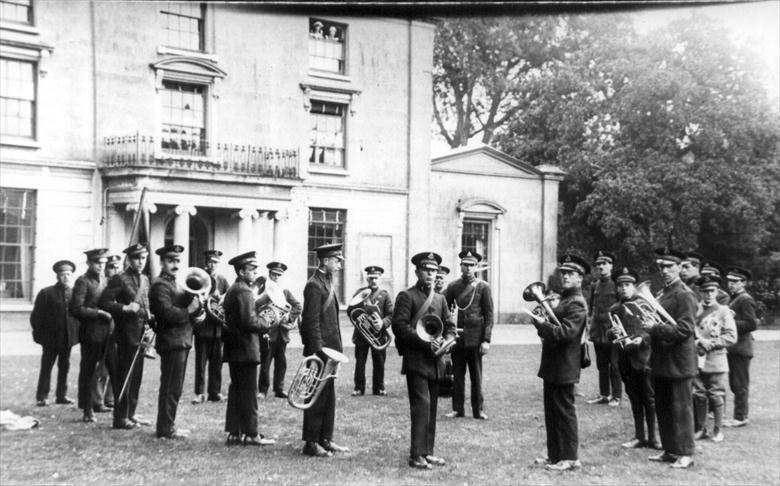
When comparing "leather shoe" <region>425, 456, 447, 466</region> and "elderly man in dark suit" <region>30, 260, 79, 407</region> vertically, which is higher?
"elderly man in dark suit" <region>30, 260, 79, 407</region>

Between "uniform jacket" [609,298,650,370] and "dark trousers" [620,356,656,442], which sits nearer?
"uniform jacket" [609,298,650,370]

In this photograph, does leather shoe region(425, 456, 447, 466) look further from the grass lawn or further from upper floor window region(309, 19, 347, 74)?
upper floor window region(309, 19, 347, 74)

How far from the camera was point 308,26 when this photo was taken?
997 inches

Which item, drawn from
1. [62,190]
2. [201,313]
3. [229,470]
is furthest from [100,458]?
[62,190]

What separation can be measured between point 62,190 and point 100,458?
50.4ft

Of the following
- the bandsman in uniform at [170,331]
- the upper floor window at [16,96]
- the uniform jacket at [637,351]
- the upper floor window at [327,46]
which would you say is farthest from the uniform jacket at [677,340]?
the upper floor window at [327,46]

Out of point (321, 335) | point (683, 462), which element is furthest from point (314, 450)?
point (683, 462)

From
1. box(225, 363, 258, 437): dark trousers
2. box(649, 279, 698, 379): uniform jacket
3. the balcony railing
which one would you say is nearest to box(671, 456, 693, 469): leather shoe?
box(649, 279, 698, 379): uniform jacket

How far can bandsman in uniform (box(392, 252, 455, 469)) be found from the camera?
777 centimetres

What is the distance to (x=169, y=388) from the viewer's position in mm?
8711

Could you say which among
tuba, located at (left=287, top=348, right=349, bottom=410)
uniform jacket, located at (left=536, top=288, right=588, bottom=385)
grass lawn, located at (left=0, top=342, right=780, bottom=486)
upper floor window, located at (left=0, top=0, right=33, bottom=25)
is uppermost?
upper floor window, located at (left=0, top=0, right=33, bottom=25)

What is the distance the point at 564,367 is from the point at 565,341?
251mm

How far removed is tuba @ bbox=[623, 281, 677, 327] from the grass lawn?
4.66 feet

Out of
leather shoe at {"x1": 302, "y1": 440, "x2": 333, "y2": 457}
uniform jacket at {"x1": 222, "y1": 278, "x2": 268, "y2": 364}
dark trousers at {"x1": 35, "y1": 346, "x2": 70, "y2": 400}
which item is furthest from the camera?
dark trousers at {"x1": 35, "y1": 346, "x2": 70, "y2": 400}
